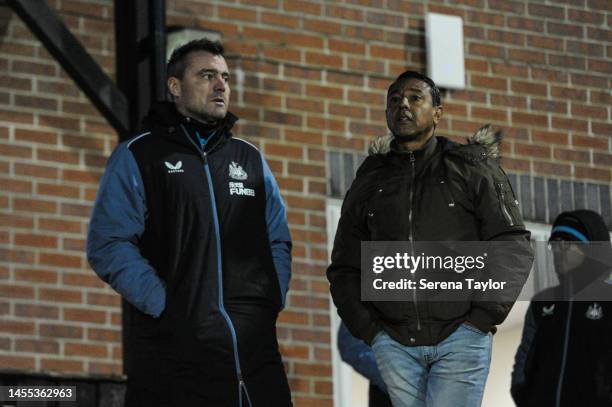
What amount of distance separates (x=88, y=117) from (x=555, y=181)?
121 inches

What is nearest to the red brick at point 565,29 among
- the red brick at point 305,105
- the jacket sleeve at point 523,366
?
the red brick at point 305,105

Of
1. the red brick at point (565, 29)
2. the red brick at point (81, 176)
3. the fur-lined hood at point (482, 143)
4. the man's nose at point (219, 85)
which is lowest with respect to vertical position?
the fur-lined hood at point (482, 143)

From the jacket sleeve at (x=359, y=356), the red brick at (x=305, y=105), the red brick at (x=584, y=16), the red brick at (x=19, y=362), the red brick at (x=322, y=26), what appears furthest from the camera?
the red brick at (x=584, y=16)

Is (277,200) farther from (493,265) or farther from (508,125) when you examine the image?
(508,125)

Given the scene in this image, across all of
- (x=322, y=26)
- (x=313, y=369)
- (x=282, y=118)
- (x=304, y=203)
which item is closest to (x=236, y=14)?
(x=322, y=26)

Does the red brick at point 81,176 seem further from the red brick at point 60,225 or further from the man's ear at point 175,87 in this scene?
the man's ear at point 175,87

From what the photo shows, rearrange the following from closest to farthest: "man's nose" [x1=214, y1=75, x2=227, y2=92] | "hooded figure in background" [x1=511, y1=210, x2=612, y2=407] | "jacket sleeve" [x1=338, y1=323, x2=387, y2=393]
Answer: "man's nose" [x1=214, y1=75, x2=227, y2=92], "jacket sleeve" [x1=338, y1=323, x2=387, y2=393], "hooded figure in background" [x1=511, y1=210, x2=612, y2=407]

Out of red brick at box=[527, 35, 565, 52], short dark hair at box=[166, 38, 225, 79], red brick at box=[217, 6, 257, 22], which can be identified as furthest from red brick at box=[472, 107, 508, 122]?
short dark hair at box=[166, 38, 225, 79]

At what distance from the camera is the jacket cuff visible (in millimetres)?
5875

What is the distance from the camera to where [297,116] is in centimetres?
938

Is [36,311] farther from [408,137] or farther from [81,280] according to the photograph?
[408,137]

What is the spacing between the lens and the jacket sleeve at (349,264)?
20.0 feet

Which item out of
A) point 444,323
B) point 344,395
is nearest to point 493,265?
point 444,323

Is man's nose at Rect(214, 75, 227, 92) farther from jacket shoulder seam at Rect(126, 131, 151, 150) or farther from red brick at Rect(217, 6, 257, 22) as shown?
red brick at Rect(217, 6, 257, 22)
